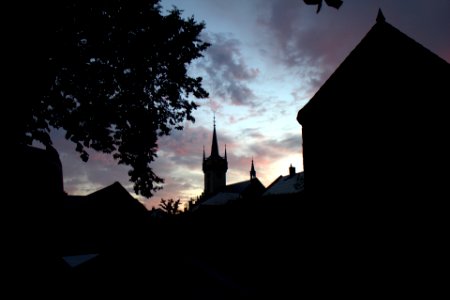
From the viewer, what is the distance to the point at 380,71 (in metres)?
10.4

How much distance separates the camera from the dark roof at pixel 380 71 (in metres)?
9.42

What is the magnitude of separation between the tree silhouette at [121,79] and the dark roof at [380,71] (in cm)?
548

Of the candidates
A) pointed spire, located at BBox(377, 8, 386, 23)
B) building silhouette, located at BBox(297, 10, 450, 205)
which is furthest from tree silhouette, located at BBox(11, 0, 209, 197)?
pointed spire, located at BBox(377, 8, 386, 23)

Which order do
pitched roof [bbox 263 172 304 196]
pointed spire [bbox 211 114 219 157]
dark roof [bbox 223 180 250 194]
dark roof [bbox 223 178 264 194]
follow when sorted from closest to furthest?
pitched roof [bbox 263 172 304 196]
dark roof [bbox 223 178 264 194]
dark roof [bbox 223 180 250 194]
pointed spire [bbox 211 114 219 157]

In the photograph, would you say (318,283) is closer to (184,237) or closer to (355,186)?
(355,186)

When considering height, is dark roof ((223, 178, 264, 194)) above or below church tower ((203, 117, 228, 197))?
below

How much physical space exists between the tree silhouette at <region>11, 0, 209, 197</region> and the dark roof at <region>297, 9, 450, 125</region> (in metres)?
5.48

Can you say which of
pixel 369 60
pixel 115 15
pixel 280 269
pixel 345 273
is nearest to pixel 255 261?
pixel 280 269

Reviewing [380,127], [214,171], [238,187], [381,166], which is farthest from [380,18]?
[214,171]

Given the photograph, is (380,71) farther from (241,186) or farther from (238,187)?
(238,187)

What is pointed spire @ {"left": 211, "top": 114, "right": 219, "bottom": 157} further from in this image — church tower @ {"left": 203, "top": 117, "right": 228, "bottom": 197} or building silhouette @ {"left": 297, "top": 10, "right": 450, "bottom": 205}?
building silhouette @ {"left": 297, "top": 10, "right": 450, "bottom": 205}

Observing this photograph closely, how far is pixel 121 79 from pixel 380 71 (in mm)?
8878

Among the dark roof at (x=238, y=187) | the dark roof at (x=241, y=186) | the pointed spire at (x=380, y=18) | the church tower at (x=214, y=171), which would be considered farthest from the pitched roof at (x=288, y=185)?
the church tower at (x=214, y=171)

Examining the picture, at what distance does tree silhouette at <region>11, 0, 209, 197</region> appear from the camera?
279 inches
